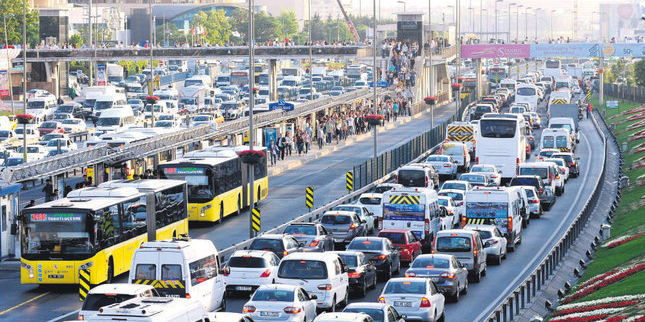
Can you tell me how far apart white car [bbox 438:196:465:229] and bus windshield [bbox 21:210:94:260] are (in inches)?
579

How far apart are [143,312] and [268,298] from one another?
20.3ft

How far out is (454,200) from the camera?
164 feet

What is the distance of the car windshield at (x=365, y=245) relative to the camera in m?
36.7

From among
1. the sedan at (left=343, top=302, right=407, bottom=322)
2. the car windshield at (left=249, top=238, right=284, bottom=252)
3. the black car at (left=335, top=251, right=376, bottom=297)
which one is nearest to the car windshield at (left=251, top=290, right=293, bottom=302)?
the sedan at (left=343, top=302, right=407, bottom=322)

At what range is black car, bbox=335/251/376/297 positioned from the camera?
33.9 m

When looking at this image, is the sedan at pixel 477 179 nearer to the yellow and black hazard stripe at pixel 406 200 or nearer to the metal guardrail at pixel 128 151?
the metal guardrail at pixel 128 151

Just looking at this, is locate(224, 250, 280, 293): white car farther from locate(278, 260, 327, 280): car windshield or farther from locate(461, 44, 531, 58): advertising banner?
locate(461, 44, 531, 58): advertising banner

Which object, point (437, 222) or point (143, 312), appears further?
point (437, 222)

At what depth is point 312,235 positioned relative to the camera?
39.6 m

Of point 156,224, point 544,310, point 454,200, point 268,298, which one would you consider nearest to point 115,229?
point 156,224

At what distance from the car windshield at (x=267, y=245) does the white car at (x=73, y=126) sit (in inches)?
2121

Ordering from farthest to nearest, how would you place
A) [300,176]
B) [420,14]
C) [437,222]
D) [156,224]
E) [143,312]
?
[420,14]
[300,176]
[437,222]
[156,224]
[143,312]

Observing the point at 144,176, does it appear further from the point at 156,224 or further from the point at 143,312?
the point at 143,312

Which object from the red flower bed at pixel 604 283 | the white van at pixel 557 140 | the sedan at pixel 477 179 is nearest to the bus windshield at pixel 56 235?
the red flower bed at pixel 604 283
